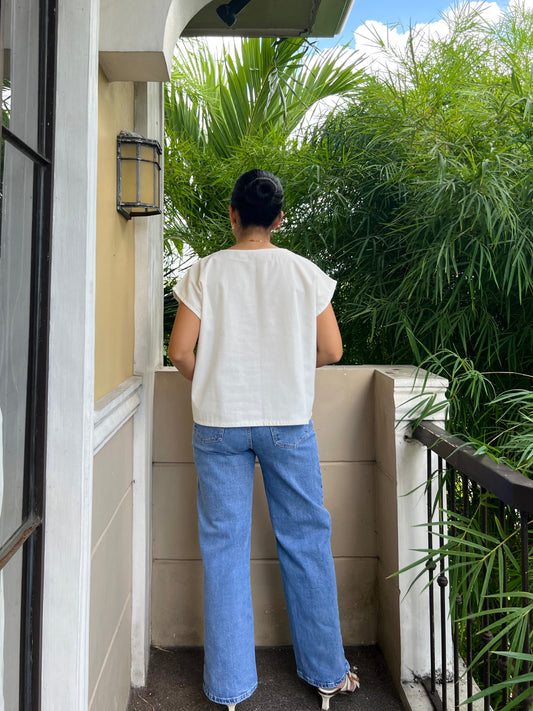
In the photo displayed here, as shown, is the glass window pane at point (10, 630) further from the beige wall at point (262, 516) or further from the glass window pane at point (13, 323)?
the beige wall at point (262, 516)

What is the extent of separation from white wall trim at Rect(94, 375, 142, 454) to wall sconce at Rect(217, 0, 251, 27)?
1.53 metres

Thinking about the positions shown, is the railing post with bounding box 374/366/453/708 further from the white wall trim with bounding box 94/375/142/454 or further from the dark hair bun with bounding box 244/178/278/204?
the white wall trim with bounding box 94/375/142/454

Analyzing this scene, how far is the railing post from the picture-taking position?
6.30ft

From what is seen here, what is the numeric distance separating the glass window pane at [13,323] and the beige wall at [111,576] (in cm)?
43

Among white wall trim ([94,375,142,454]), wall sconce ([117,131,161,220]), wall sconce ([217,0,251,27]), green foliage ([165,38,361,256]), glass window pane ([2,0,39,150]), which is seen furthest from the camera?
green foliage ([165,38,361,256])

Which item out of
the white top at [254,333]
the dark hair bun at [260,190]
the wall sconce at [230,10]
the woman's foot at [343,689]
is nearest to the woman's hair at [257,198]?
the dark hair bun at [260,190]

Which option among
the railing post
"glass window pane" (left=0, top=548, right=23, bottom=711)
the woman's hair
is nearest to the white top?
the woman's hair

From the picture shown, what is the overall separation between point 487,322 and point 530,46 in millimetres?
1164

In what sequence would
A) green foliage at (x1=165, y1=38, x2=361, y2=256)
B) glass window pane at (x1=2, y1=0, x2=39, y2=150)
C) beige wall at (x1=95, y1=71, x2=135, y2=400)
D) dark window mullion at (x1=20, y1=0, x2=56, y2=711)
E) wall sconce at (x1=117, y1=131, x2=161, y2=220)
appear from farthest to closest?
1. green foliage at (x1=165, y1=38, x2=361, y2=256)
2. wall sconce at (x1=117, y1=131, x2=161, y2=220)
3. beige wall at (x1=95, y1=71, x2=135, y2=400)
4. dark window mullion at (x1=20, y1=0, x2=56, y2=711)
5. glass window pane at (x1=2, y1=0, x2=39, y2=150)

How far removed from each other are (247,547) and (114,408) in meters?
0.71

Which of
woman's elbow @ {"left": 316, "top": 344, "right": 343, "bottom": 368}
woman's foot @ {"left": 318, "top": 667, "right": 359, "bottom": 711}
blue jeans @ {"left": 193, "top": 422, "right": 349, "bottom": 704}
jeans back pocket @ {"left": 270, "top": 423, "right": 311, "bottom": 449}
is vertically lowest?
woman's foot @ {"left": 318, "top": 667, "right": 359, "bottom": 711}

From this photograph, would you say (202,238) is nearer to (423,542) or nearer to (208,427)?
(208,427)

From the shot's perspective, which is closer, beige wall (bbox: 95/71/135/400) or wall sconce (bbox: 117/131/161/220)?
beige wall (bbox: 95/71/135/400)

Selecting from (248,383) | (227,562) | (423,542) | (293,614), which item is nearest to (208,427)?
(248,383)
